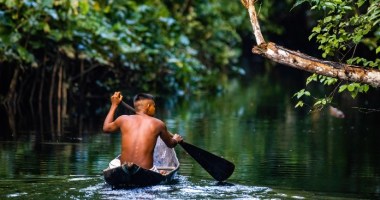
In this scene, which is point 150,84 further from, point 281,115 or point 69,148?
point 69,148

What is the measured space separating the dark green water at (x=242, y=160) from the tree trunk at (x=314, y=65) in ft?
4.51

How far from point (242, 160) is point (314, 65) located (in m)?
4.29

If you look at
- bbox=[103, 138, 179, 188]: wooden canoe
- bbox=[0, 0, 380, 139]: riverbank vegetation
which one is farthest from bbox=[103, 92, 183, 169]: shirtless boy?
bbox=[0, 0, 380, 139]: riverbank vegetation

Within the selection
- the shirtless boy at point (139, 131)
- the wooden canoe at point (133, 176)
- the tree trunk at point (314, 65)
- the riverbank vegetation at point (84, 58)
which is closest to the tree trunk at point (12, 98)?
the riverbank vegetation at point (84, 58)

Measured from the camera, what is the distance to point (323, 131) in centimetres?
1833

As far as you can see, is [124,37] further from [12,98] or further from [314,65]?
[314,65]

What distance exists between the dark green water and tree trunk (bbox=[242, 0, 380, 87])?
1375 millimetres

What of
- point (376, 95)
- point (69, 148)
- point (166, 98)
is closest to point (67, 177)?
point (69, 148)

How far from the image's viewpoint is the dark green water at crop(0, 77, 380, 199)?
1053 cm

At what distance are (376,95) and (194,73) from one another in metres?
5.25

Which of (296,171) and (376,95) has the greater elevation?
(376,95)

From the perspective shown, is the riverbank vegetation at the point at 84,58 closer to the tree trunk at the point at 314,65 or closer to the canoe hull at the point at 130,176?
the canoe hull at the point at 130,176

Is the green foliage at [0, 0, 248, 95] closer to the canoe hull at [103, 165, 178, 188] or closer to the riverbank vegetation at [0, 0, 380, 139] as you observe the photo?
the riverbank vegetation at [0, 0, 380, 139]

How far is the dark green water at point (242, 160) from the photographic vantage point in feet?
34.6
